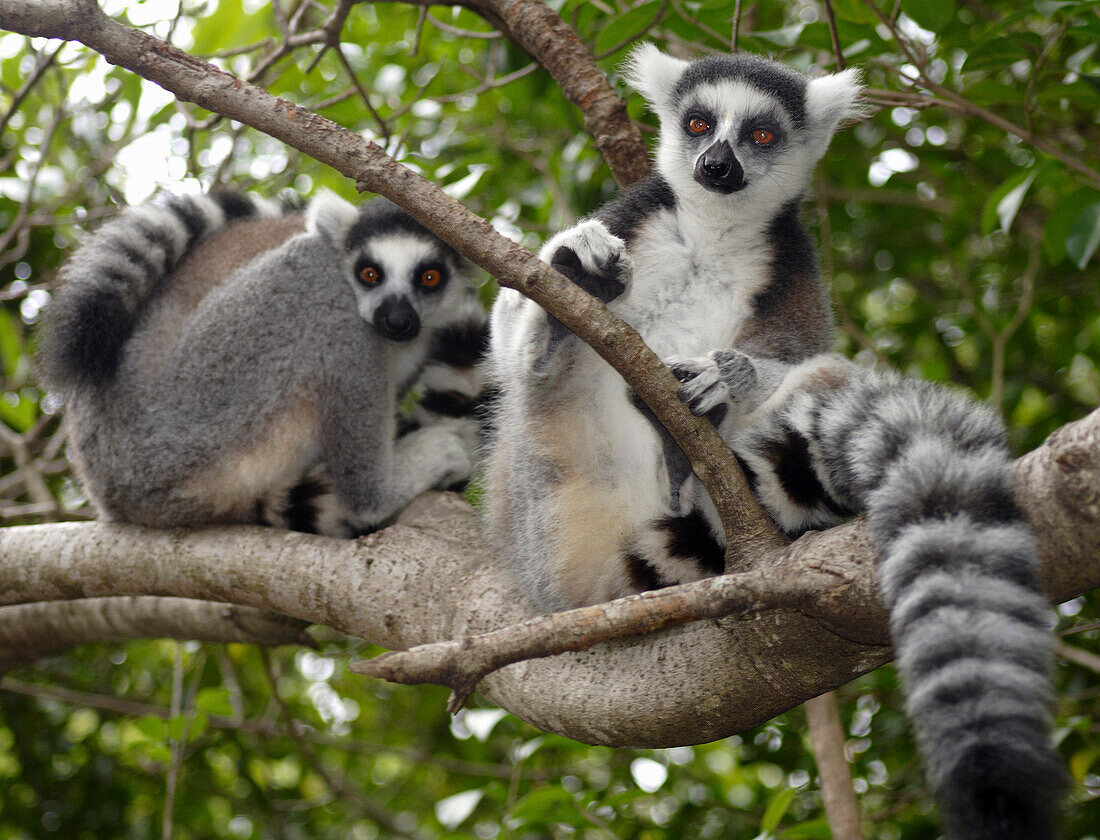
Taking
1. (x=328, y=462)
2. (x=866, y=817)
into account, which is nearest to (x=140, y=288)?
Result: (x=328, y=462)

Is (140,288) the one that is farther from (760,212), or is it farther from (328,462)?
(760,212)

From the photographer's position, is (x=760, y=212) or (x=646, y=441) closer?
(x=646, y=441)

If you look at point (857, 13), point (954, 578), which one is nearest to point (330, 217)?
point (857, 13)

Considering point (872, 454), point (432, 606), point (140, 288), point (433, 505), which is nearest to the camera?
point (872, 454)

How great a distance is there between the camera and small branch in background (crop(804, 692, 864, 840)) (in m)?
2.84

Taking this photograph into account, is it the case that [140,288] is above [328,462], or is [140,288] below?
above

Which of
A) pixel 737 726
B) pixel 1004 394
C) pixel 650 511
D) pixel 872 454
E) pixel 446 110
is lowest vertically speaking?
pixel 1004 394

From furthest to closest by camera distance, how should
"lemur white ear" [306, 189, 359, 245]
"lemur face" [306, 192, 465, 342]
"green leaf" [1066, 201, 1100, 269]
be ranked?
1. "lemur white ear" [306, 189, 359, 245]
2. "lemur face" [306, 192, 465, 342]
3. "green leaf" [1066, 201, 1100, 269]

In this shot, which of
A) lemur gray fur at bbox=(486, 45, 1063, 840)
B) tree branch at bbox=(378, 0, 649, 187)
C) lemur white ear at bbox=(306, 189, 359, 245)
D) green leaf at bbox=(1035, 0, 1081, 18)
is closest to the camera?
lemur gray fur at bbox=(486, 45, 1063, 840)

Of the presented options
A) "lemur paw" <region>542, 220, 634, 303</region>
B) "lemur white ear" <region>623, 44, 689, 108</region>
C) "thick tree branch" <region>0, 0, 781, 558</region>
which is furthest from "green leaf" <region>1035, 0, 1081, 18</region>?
"thick tree branch" <region>0, 0, 781, 558</region>

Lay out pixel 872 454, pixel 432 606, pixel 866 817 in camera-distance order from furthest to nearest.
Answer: pixel 866 817 < pixel 432 606 < pixel 872 454

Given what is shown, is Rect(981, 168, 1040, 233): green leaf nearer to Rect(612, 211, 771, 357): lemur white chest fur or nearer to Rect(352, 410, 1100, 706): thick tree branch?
Rect(612, 211, 771, 357): lemur white chest fur

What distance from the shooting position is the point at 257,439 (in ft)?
11.2

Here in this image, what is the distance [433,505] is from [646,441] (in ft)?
3.51
